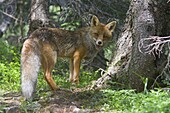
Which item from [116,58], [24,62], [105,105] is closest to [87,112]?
[105,105]

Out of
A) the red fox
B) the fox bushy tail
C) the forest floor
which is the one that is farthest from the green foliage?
the red fox

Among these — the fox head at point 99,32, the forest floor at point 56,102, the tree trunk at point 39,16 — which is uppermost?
the tree trunk at point 39,16

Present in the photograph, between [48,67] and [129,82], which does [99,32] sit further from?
[129,82]

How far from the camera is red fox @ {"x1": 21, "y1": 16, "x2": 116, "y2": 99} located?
691 centimetres

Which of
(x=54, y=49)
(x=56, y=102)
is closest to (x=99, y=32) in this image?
(x=54, y=49)

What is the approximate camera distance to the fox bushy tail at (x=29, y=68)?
6.56m

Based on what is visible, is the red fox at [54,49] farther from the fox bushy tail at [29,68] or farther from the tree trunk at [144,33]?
the tree trunk at [144,33]

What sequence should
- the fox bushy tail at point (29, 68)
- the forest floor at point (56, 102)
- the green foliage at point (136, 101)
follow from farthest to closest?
the fox bushy tail at point (29, 68), the forest floor at point (56, 102), the green foliage at point (136, 101)

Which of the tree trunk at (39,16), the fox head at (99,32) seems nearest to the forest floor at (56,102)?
the fox head at (99,32)

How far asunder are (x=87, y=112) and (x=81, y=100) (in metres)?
0.80

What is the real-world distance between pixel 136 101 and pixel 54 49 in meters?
2.76

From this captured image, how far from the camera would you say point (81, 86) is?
26.3 ft

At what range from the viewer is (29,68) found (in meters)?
6.93

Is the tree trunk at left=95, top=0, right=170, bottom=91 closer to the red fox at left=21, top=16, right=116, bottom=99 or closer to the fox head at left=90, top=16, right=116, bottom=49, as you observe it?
the red fox at left=21, top=16, right=116, bottom=99
